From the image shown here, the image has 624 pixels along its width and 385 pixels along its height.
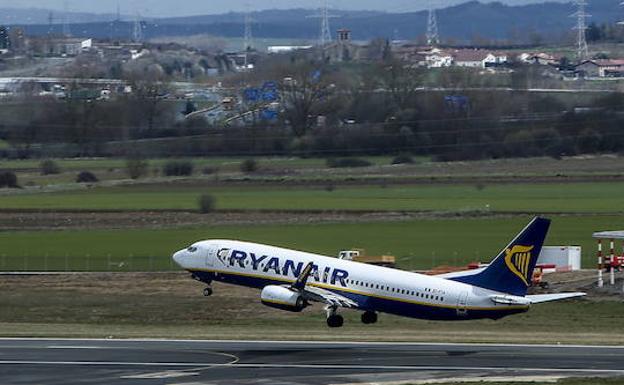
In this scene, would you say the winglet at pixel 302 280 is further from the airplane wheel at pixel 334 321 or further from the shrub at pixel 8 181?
the shrub at pixel 8 181

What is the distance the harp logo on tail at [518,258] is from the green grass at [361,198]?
63.6m

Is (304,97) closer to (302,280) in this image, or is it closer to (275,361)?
(302,280)

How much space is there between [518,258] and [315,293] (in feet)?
33.9

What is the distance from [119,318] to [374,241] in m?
34.5

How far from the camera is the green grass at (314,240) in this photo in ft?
365

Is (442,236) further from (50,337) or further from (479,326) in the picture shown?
(50,337)

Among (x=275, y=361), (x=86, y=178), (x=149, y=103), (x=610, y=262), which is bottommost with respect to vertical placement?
(x=86, y=178)

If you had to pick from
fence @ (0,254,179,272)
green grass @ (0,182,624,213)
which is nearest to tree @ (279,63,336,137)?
green grass @ (0,182,624,213)

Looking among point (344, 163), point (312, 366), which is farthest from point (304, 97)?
point (312, 366)

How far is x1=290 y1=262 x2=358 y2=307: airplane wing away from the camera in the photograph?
7631 cm

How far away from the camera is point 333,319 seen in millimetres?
80750

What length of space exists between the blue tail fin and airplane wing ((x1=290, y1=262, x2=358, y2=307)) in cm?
839

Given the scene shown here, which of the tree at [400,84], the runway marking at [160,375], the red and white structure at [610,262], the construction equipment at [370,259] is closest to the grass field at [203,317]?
the red and white structure at [610,262]

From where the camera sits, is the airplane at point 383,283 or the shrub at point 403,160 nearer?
the airplane at point 383,283
